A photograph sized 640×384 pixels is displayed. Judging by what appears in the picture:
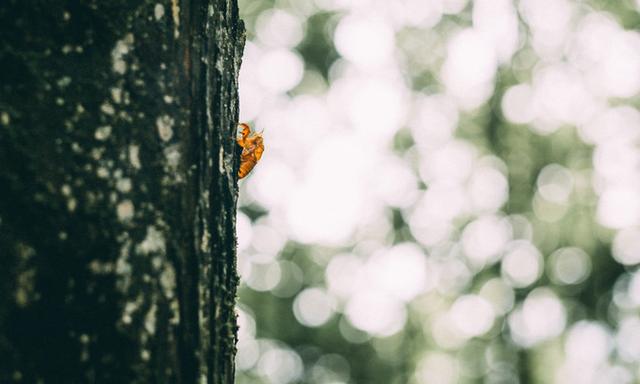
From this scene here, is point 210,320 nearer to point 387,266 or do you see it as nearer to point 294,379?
point 387,266

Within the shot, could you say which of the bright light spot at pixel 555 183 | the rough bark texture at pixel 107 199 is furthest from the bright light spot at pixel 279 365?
the rough bark texture at pixel 107 199

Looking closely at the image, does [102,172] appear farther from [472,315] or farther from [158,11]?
[472,315]

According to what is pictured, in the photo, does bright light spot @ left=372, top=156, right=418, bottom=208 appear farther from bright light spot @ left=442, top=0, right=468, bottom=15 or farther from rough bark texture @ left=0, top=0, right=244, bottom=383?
rough bark texture @ left=0, top=0, right=244, bottom=383

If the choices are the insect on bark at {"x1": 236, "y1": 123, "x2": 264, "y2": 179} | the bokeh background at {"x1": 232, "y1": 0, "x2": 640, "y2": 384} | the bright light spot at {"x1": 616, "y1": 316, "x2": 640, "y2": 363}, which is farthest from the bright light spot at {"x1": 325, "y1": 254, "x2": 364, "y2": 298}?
the insect on bark at {"x1": 236, "y1": 123, "x2": 264, "y2": 179}

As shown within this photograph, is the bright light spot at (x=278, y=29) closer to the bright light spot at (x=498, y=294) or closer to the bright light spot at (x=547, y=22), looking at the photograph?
the bright light spot at (x=547, y=22)

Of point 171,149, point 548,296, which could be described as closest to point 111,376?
point 171,149

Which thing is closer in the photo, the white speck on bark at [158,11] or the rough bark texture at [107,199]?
the rough bark texture at [107,199]
